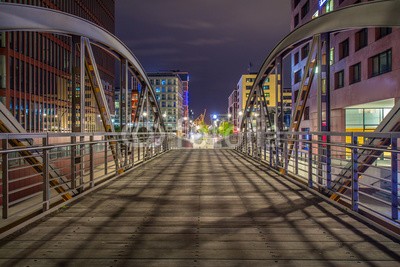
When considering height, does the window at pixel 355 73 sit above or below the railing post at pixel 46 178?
above

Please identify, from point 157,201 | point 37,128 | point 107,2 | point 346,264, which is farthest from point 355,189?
point 107,2

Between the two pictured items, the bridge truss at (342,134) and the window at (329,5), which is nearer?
the bridge truss at (342,134)

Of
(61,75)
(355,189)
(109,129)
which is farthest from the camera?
(61,75)

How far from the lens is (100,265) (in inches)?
142

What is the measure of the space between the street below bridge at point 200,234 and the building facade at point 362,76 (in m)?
16.7

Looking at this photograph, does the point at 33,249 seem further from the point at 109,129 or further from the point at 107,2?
the point at 107,2

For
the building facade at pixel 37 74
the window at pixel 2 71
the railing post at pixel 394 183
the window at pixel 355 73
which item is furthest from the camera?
the building facade at pixel 37 74

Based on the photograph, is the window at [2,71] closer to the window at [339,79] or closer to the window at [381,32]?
the window at [339,79]

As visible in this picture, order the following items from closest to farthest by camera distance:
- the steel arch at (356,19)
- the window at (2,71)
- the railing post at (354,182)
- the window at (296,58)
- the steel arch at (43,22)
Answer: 1. the railing post at (354,182)
2. the steel arch at (356,19)
3. the steel arch at (43,22)
4. the window at (2,71)
5. the window at (296,58)

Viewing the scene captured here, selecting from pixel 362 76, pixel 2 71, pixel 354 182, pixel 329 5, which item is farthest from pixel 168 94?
pixel 354 182

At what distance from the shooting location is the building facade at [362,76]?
75.9ft

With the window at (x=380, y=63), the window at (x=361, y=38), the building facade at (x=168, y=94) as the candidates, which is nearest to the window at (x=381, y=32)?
the window at (x=380, y=63)

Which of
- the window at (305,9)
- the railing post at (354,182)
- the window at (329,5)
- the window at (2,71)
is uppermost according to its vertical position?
the window at (305,9)

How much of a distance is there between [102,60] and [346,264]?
213 ft
